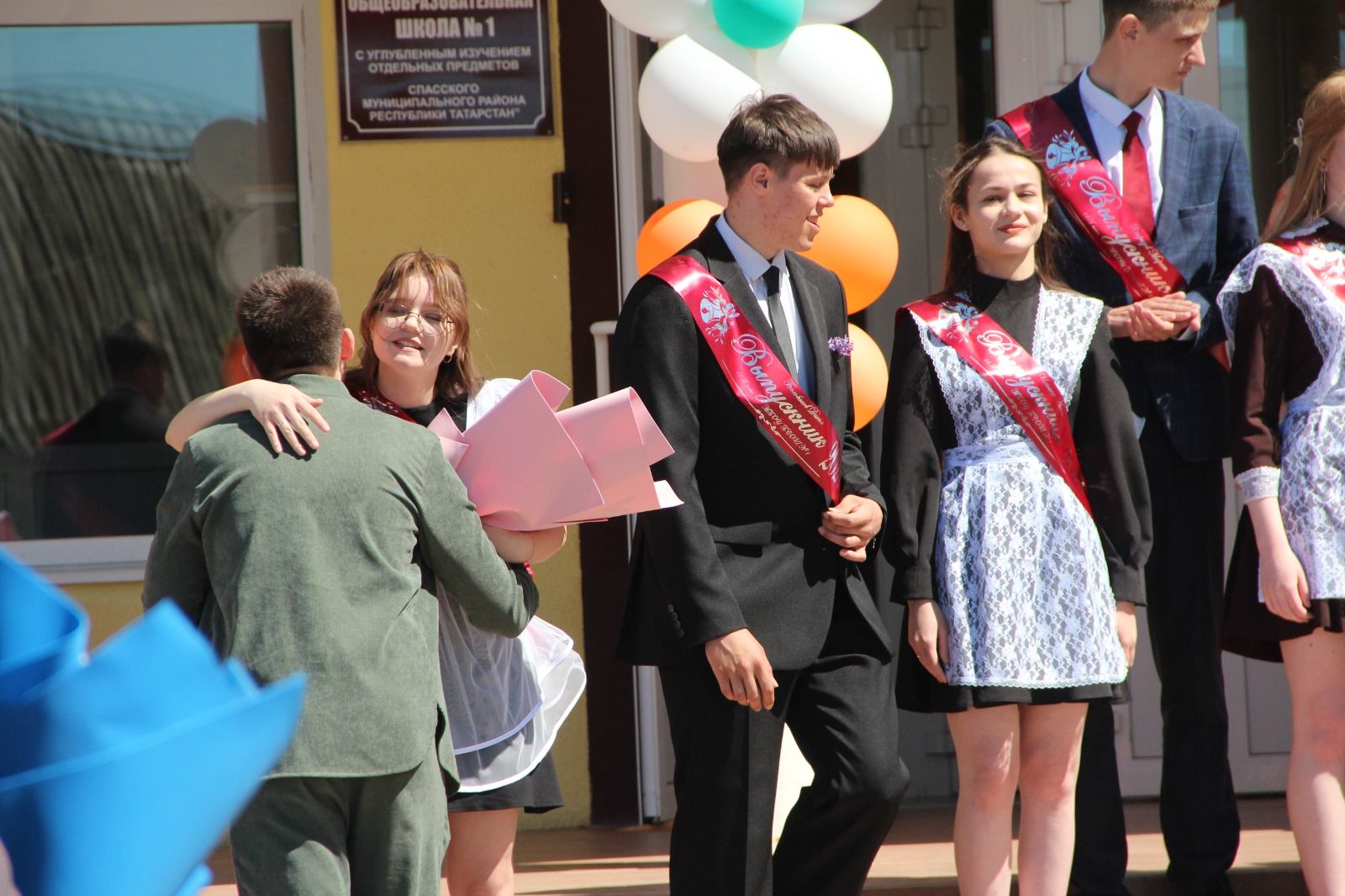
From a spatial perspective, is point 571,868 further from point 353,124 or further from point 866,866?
point 353,124

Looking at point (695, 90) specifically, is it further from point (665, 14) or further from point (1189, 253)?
point (1189, 253)

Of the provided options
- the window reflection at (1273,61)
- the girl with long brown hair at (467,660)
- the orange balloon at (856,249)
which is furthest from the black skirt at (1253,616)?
the window reflection at (1273,61)

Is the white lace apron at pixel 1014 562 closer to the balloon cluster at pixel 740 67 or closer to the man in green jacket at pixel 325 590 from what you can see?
the balloon cluster at pixel 740 67

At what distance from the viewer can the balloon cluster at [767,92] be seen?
3.97 meters

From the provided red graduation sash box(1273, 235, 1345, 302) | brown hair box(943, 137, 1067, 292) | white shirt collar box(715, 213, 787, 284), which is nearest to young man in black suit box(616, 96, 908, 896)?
white shirt collar box(715, 213, 787, 284)

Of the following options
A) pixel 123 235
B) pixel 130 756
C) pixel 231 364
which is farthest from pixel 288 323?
pixel 123 235

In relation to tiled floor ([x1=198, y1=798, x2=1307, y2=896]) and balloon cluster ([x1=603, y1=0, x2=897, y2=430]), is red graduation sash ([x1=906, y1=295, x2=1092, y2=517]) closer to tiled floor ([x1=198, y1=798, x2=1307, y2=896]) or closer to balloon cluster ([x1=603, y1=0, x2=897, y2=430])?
balloon cluster ([x1=603, y1=0, x2=897, y2=430])

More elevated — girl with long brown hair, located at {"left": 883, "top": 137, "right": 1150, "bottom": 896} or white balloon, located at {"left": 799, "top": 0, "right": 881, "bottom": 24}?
white balloon, located at {"left": 799, "top": 0, "right": 881, "bottom": 24}

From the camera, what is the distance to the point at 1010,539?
3.30 m

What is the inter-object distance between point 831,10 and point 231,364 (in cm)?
210

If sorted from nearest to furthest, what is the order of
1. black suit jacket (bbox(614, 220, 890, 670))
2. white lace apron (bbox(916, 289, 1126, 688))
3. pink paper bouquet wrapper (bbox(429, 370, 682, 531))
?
pink paper bouquet wrapper (bbox(429, 370, 682, 531)) → black suit jacket (bbox(614, 220, 890, 670)) → white lace apron (bbox(916, 289, 1126, 688))

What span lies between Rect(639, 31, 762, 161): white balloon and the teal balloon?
5cm

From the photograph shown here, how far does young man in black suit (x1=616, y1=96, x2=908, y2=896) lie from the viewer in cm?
305

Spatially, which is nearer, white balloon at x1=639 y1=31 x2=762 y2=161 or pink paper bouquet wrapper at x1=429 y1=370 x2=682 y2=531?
pink paper bouquet wrapper at x1=429 y1=370 x2=682 y2=531
